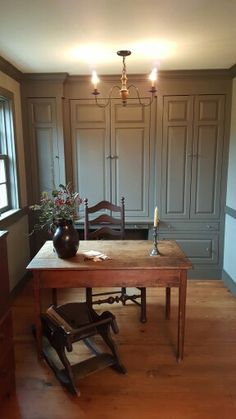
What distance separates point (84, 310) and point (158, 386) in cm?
71

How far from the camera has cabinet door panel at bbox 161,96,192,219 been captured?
3.45 meters

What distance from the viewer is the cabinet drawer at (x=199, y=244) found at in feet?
12.0

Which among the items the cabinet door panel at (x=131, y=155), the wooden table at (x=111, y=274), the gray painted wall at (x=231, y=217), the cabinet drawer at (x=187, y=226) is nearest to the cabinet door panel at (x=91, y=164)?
the cabinet door panel at (x=131, y=155)

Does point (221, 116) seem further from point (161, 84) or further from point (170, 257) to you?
point (170, 257)

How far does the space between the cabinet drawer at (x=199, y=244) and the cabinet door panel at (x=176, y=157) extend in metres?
0.25

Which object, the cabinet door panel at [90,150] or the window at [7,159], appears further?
the cabinet door panel at [90,150]

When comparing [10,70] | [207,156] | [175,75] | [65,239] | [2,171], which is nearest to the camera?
[65,239]

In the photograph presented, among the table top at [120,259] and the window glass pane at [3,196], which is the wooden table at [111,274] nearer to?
the table top at [120,259]

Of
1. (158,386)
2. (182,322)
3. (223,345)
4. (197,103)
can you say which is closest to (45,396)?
(158,386)

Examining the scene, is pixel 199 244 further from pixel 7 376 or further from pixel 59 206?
pixel 7 376

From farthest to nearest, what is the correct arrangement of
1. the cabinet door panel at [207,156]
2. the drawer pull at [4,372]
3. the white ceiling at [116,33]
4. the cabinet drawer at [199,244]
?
the cabinet drawer at [199,244] → the cabinet door panel at [207,156] → the white ceiling at [116,33] → the drawer pull at [4,372]

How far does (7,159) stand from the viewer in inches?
127

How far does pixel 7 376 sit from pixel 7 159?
213cm

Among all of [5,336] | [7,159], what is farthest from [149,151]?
[5,336]
